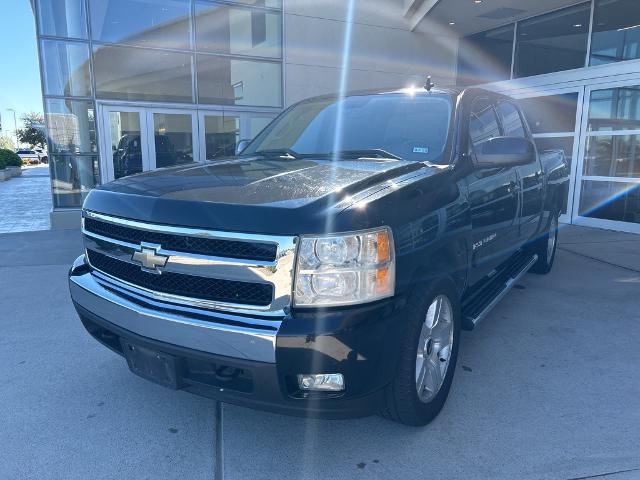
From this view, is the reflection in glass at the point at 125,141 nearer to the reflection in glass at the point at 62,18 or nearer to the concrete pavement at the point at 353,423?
the reflection in glass at the point at 62,18

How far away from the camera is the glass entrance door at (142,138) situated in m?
9.70

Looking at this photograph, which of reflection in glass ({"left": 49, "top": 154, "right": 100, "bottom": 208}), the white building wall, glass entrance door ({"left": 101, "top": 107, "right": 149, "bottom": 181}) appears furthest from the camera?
the white building wall

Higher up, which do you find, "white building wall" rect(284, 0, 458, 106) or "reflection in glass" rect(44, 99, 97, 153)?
"white building wall" rect(284, 0, 458, 106)

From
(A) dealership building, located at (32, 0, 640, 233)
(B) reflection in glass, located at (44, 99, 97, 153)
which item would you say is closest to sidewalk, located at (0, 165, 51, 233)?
(A) dealership building, located at (32, 0, 640, 233)

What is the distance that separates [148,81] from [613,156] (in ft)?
30.1

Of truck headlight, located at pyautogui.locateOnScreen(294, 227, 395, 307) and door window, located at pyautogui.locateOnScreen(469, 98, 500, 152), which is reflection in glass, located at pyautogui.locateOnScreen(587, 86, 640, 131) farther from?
truck headlight, located at pyautogui.locateOnScreen(294, 227, 395, 307)

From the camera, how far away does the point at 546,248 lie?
18.1 ft

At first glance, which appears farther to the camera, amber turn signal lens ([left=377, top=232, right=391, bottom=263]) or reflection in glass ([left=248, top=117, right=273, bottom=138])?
reflection in glass ([left=248, top=117, right=273, bottom=138])

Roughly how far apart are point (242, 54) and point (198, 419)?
31.8 ft

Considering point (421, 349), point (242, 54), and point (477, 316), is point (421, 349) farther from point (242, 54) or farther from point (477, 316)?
point (242, 54)

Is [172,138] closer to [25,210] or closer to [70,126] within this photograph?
[70,126]

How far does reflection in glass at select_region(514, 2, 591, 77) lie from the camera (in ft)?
30.8

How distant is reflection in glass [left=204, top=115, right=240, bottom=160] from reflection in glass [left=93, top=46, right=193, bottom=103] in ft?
2.18

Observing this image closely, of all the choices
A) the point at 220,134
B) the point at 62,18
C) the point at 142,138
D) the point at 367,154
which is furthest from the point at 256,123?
the point at 367,154
